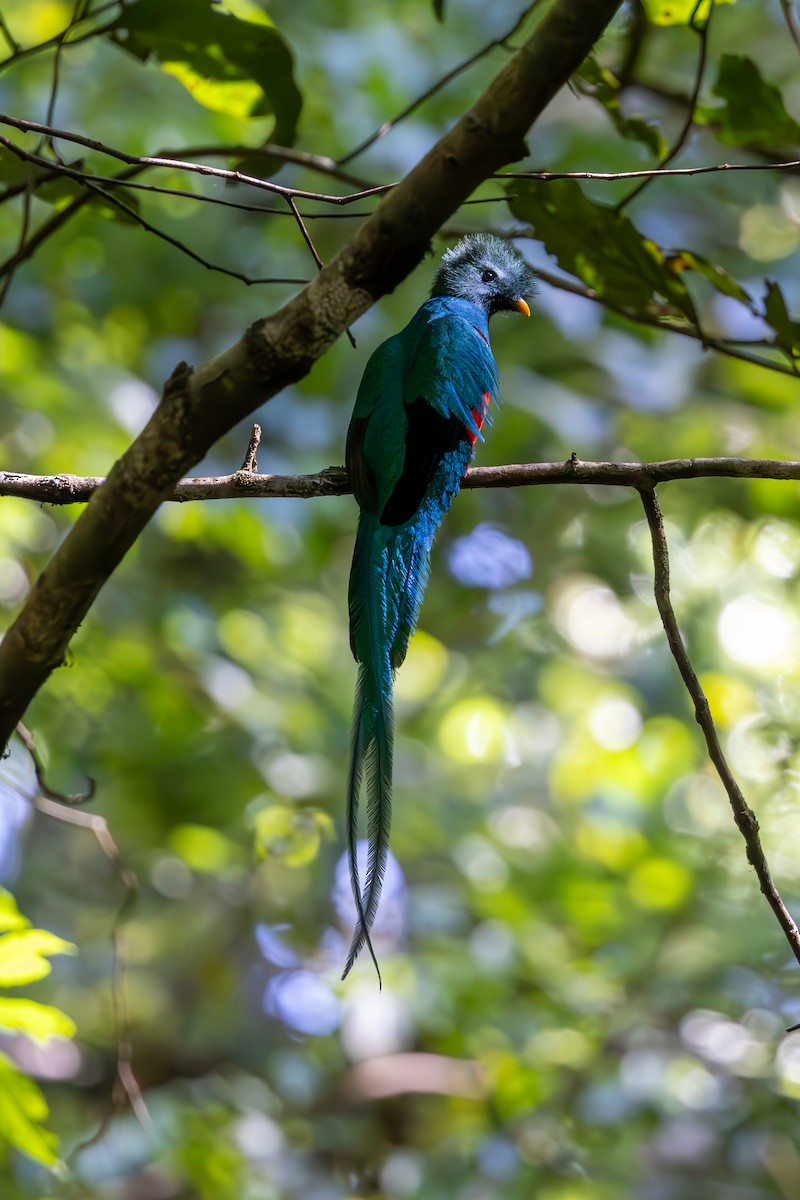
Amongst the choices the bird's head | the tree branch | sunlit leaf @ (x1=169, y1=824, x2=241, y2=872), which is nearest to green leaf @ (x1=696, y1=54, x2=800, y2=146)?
the bird's head

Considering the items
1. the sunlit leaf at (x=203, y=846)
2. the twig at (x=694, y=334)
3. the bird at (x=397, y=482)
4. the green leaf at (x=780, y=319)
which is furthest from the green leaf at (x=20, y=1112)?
the sunlit leaf at (x=203, y=846)

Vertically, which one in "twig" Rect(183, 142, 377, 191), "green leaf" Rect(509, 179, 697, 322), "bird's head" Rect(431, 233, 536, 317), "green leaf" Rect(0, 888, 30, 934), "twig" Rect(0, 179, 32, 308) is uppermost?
"bird's head" Rect(431, 233, 536, 317)

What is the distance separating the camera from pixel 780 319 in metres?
2.47

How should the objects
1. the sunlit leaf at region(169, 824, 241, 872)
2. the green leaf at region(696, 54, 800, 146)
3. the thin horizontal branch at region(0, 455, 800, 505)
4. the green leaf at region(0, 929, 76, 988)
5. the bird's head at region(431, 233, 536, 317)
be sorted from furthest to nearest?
the sunlit leaf at region(169, 824, 241, 872) < the bird's head at region(431, 233, 536, 317) < the green leaf at region(696, 54, 800, 146) < the green leaf at region(0, 929, 76, 988) < the thin horizontal branch at region(0, 455, 800, 505)

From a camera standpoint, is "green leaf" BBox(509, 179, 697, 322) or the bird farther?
"green leaf" BBox(509, 179, 697, 322)

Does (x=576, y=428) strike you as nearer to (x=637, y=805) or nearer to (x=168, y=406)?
(x=637, y=805)

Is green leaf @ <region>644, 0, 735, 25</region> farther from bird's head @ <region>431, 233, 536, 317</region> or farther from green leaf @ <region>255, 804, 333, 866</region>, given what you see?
green leaf @ <region>255, 804, 333, 866</region>

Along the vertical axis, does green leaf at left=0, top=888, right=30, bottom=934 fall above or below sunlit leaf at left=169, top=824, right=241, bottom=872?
below

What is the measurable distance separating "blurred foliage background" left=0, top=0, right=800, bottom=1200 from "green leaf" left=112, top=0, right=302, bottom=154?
42.9 inches

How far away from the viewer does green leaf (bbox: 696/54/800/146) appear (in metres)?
2.65

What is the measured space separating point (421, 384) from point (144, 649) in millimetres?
2848

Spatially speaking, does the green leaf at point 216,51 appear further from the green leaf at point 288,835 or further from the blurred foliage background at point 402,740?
the green leaf at point 288,835

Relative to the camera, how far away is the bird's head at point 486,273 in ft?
9.97

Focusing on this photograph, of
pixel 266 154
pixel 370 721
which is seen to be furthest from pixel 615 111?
pixel 370 721
